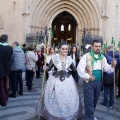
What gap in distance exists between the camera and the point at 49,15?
21.9 m

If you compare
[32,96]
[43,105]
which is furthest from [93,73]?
[32,96]

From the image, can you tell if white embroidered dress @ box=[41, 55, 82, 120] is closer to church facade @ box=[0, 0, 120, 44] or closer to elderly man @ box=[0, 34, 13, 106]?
elderly man @ box=[0, 34, 13, 106]

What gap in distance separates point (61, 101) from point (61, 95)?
0.13 m

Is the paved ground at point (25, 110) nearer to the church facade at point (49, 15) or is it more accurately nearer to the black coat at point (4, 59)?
the black coat at point (4, 59)

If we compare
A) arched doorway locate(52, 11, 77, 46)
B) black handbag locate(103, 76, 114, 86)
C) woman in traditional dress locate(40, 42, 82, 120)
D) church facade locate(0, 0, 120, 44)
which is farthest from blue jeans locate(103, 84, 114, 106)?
arched doorway locate(52, 11, 77, 46)

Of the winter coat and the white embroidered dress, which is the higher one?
the winter coat

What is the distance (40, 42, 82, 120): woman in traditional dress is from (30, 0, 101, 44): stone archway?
1571 centimetres

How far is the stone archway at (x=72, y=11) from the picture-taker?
831 inches

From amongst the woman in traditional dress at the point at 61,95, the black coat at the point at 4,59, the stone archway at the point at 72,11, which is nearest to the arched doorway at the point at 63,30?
the stone archway at the point at 72,11

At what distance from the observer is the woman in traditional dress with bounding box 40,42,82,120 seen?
17.3 feet

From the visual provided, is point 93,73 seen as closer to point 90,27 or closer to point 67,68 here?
point 67,68

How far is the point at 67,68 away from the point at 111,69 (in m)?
1.00

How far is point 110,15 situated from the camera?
21.8 m

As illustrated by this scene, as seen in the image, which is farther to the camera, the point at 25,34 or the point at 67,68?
the point at 25,34
